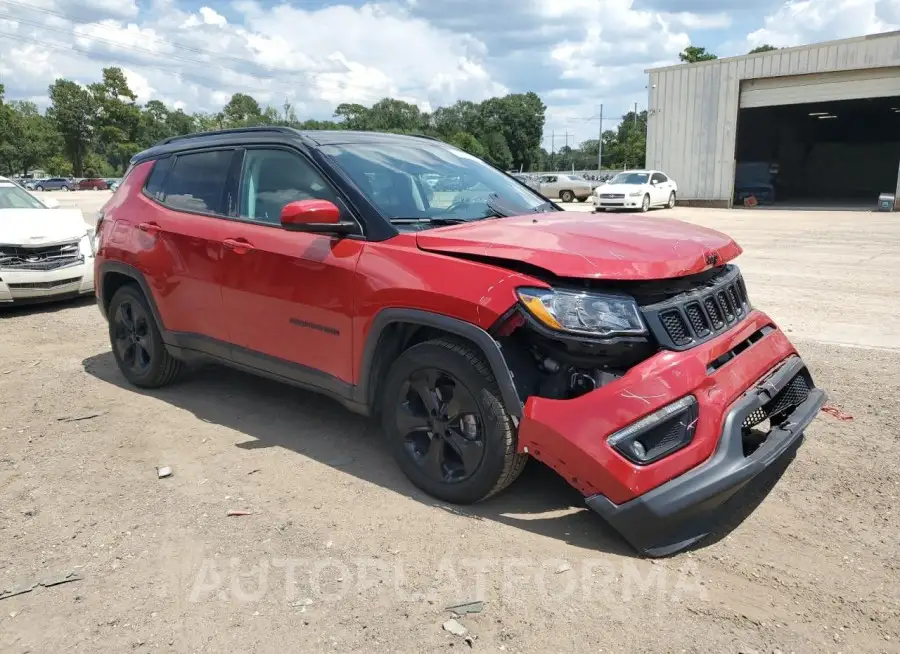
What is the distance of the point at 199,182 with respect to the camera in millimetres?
4703

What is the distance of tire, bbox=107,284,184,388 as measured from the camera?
16.6 feet

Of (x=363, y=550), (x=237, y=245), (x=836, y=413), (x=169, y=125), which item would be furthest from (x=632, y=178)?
(x=169, y=125)

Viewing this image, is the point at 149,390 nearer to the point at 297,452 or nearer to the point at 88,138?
the point at 297,452

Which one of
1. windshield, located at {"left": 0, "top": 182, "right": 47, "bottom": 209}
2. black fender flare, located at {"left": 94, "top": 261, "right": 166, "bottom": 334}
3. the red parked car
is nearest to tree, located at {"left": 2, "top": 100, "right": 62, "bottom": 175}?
the red parked car

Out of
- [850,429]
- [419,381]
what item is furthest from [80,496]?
[850,429]

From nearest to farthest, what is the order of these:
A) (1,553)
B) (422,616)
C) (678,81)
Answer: (422,616), (1,553), (678,81)

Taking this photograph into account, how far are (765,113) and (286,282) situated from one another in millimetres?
33893

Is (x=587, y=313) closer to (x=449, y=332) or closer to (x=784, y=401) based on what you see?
(x=449, y=332)

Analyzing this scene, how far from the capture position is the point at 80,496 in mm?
3633

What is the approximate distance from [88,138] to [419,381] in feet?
302

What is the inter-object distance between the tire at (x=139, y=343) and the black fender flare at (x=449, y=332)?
2125 millimetres

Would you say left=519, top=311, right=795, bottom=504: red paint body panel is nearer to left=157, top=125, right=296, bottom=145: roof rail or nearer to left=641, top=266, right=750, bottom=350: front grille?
left=641, top=266, right=750, bottom=350: front grille

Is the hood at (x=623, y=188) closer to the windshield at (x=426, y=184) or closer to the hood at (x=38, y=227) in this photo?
the hood at (x=38, y=227)

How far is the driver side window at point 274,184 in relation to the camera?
394cm
